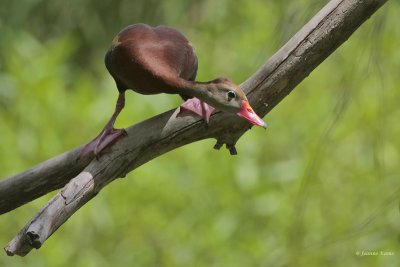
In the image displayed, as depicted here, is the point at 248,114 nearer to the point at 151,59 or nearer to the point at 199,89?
the point at 199,89

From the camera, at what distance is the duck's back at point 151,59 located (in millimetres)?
2100

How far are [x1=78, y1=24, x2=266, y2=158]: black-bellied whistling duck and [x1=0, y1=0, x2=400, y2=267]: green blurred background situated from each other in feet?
1.40

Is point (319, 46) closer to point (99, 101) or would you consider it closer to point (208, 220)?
point (208, 220)

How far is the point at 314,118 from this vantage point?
11.5ft

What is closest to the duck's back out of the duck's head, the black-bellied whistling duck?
A: the black-bellied whistling duck

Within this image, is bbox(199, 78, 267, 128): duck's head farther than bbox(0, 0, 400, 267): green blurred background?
No

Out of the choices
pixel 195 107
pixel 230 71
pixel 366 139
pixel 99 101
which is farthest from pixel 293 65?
pixel 230 71

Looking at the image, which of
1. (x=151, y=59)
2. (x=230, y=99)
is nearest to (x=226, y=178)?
(x=151, y=59)

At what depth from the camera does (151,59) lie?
6.95 ft

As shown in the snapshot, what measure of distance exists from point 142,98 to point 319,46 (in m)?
1.68

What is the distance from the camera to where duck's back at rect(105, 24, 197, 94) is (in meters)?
2.10

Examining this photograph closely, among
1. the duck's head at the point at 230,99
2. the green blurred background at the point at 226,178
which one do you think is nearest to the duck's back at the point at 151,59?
the duck's head at the point at 230,99

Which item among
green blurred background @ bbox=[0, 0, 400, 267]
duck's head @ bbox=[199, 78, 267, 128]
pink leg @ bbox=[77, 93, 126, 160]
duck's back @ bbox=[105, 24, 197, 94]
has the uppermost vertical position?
duck's back @ bbox=[105, 24, 197, 94]

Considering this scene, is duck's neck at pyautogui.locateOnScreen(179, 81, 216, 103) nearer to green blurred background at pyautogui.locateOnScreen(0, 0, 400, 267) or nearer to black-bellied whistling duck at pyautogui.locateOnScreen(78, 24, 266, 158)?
black-bellied whistling duck at pyautogui.locateOnScreen(78, 24, 266, 158)
